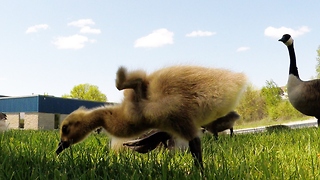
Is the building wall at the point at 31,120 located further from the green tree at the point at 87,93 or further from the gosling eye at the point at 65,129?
the gosling eye at the point at 65,129

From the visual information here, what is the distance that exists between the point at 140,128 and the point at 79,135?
1.95ft

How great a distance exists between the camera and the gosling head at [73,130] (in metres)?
3.17

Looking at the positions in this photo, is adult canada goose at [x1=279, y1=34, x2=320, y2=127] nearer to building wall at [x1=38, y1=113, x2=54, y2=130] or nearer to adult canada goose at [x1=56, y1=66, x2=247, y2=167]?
adult canada goose at [x1=56, y1=66, x2=247, y2=167]

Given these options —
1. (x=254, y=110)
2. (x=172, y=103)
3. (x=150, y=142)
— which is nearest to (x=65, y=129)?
(x=150, y=142)

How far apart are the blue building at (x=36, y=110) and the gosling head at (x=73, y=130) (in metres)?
29.7

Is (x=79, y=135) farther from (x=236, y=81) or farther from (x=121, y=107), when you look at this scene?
(x=236, y=81)

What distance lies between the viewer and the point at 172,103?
2.67 metres

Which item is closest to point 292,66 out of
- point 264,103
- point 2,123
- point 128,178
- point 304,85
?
point 304,85

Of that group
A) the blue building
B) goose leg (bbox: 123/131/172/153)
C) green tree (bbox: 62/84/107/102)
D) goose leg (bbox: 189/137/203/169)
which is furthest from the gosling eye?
green tree (bbox: 62/84/107/102)

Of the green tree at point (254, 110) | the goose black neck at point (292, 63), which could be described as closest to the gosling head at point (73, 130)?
the goose black neck at point (292, 63)

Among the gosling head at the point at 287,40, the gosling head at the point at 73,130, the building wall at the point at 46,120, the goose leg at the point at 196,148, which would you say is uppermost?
the gosling head at the point at 287,40

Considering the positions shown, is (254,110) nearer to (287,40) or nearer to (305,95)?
(287,40)

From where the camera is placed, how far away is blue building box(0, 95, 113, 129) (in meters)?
33.3

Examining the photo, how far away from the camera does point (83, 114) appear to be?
3.20 m
